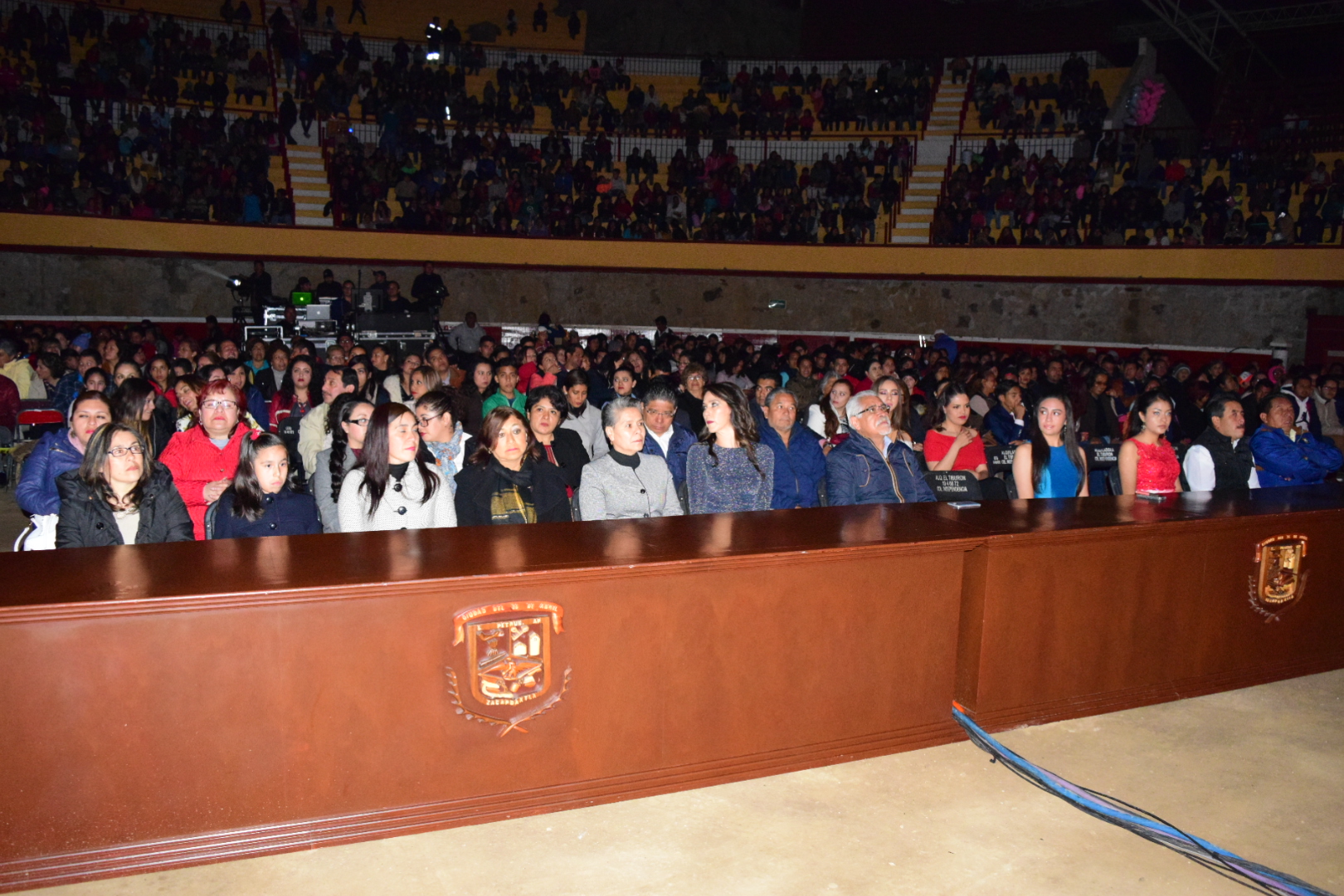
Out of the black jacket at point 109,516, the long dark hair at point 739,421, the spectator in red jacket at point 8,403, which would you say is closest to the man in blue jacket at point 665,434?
the long dark hair at point 739,421

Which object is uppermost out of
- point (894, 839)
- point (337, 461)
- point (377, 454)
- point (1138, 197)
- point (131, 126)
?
point (131, 126)

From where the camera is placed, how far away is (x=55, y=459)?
5.25 m

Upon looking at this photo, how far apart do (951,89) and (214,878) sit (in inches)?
972

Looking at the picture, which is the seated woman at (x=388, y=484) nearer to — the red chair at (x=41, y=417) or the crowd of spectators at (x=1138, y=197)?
the red chair at (x=41, y=417)

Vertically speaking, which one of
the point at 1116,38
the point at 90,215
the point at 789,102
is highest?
the point at 1116,38

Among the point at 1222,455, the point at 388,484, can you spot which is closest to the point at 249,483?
the point at 388,484

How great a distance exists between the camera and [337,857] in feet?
10.5

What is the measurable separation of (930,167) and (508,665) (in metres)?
21.1

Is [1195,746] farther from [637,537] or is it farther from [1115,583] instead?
[637,537]

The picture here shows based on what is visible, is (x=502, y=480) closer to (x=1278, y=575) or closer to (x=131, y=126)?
(x=1278, y=575)

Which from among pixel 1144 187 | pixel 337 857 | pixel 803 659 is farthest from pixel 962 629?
pixel 1144 187

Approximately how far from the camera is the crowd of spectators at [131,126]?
1806cm

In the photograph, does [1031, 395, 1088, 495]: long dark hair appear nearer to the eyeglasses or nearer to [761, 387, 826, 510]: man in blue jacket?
the eyeglasses

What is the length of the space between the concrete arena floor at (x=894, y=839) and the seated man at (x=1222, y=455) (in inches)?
90.4
